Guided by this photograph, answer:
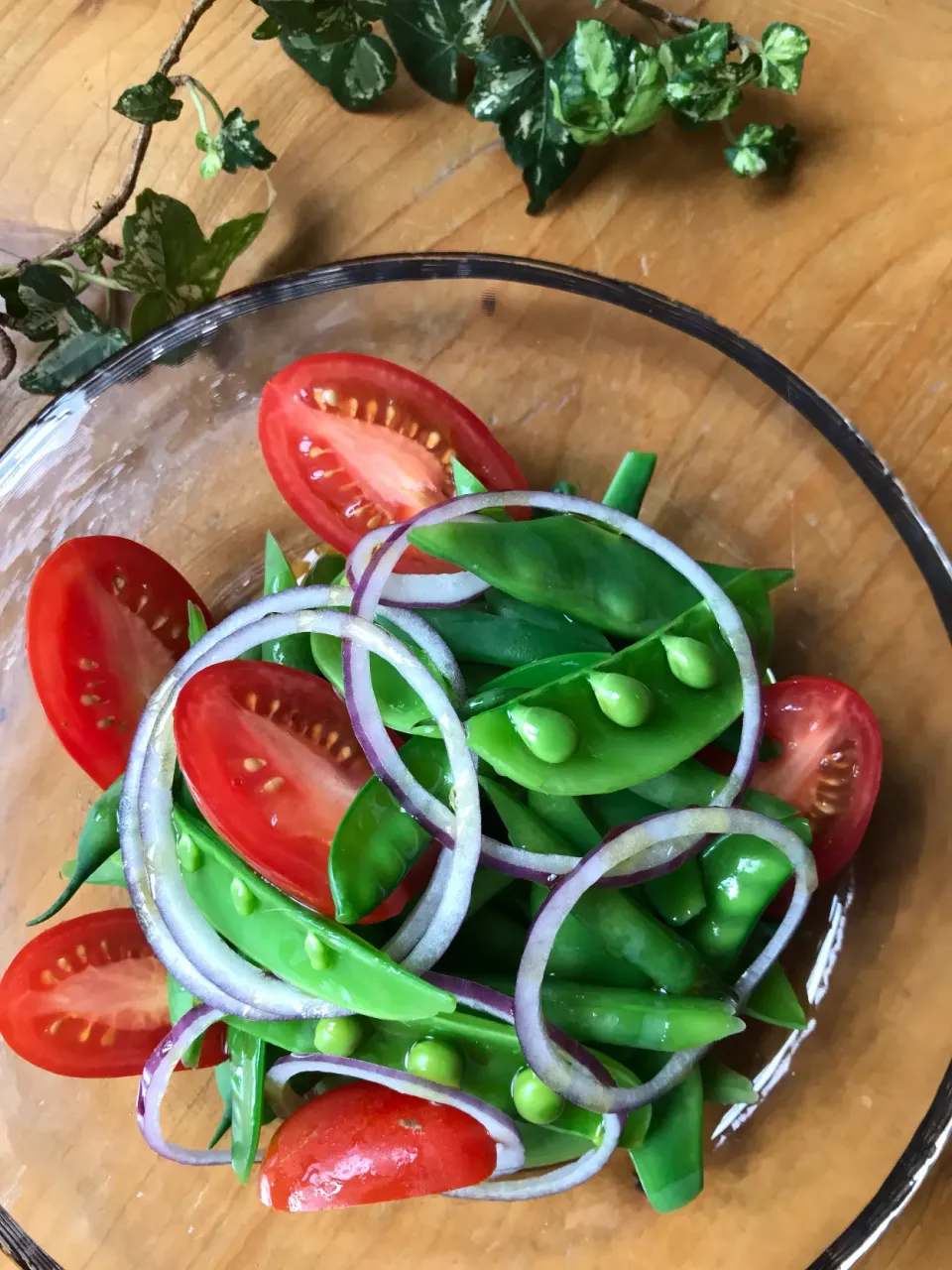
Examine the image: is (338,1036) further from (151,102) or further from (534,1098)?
(151,102)

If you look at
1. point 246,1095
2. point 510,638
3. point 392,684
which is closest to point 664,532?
point 510,638

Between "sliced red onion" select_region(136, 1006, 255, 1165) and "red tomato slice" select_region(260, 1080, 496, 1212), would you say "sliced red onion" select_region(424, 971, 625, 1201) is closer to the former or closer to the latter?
"red tomato slice" select_region(260, 1080, 496, 1212)

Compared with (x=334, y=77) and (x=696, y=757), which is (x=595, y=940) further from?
(x=334, y=77)

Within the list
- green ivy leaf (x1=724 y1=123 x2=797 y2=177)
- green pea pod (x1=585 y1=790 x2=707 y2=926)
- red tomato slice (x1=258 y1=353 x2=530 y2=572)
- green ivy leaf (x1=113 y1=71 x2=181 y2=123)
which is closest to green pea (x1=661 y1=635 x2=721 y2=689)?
green pea pod (x1=585 y1=790 x2=707 y2=926)

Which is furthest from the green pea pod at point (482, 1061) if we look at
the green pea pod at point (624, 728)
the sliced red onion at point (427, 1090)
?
the green pea pod at point (624, 728)

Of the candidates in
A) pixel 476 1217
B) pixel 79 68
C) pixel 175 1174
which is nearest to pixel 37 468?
pixel 79 68

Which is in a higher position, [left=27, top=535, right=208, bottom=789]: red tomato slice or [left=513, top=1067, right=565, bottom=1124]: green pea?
[left=27, top=535, right=208, bottom=789]: red tomato slice

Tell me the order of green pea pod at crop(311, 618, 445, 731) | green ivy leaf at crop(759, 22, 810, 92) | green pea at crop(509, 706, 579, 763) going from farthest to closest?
1. green ivy leaf at crop(759, 22, 810, 92)
2. green pea pod at crop(311, 618, 445, 731)
3. green pea at crop(509, 706, 579, 763)
